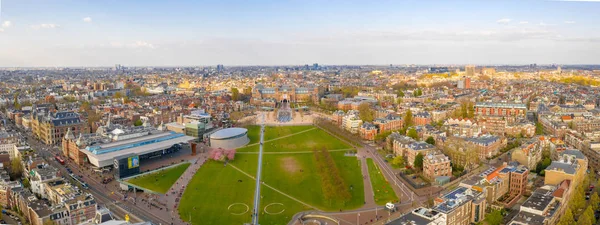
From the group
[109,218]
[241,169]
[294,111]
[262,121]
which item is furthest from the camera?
[294,111]

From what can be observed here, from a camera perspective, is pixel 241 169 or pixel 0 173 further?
pixel 241 169

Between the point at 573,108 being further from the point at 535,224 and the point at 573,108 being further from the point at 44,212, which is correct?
the point at 44,212

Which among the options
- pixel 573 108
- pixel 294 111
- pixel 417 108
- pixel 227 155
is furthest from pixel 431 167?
pixel 294 111

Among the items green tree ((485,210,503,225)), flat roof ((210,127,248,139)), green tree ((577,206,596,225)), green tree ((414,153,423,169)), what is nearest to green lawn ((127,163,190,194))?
flat roof ((210,127,248,139))

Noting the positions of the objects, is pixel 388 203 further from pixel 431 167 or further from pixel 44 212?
pixel 44 212

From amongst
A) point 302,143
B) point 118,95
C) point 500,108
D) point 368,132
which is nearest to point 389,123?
point 368,132

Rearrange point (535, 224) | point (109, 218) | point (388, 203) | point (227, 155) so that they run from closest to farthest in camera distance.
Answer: point (535, 224) < point (109, 218) < point (388, 203) < point (227, 155)

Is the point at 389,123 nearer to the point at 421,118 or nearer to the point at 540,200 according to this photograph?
the point at 421,118

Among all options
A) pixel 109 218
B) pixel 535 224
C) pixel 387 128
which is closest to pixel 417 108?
pixel 387 128
